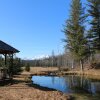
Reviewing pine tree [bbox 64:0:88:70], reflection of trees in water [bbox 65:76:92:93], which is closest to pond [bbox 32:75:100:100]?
reflection of trees in water [bbox 65:76:92:93]

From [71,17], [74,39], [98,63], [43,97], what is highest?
[71,17]

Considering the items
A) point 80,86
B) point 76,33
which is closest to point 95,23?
point 76,33

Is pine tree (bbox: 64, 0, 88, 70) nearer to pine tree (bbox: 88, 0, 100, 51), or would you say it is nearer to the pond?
pine tree (bbox: 88, 0, 100, 51)

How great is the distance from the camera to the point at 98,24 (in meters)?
53.7

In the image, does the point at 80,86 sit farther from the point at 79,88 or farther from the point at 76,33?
the point at 76,33

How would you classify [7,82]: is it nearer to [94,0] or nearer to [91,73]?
[91,73]

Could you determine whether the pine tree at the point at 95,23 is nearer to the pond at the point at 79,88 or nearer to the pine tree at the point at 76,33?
the pine tree at the point at 76,33

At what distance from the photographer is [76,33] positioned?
54844 millimetres

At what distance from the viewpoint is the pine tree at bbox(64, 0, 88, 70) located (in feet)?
177

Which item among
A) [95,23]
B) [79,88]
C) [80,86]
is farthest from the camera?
[95,23]

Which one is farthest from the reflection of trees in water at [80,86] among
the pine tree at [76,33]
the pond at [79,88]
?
the pine tree at [76,33]

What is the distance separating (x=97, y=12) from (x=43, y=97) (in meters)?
37.9

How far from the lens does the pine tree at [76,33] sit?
177 ft

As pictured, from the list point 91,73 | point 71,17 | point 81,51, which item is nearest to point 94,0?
point 71,17
